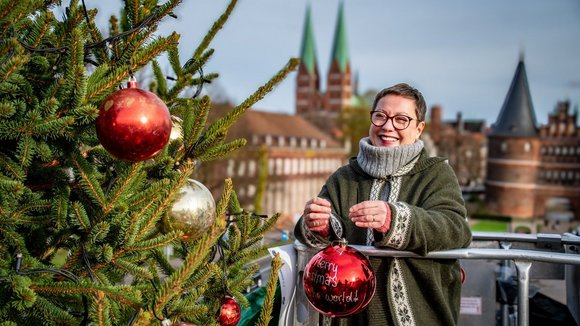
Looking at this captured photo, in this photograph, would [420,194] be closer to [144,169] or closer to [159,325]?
[144,169]

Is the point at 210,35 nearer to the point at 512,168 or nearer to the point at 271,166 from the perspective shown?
the point at 271,166

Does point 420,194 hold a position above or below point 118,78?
below

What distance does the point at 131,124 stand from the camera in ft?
5.39

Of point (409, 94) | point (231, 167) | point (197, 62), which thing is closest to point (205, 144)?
point (197, 62)

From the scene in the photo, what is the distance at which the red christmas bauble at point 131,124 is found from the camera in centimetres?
164

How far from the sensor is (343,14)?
9319 cm

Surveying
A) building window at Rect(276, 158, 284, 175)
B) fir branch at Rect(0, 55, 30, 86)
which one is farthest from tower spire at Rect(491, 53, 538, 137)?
fir branch at Rect(0, 55, 30, 86)

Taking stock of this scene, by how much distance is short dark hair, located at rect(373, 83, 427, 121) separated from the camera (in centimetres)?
270

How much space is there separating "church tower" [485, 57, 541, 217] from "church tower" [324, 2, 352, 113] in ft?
152

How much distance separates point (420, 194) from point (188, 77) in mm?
1175

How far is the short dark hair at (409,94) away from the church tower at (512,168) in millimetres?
52093

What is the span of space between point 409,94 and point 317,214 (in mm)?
749

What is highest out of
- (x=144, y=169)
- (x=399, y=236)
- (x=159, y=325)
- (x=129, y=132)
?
(x=129, y=132)

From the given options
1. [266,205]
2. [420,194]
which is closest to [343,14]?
[266,205]
